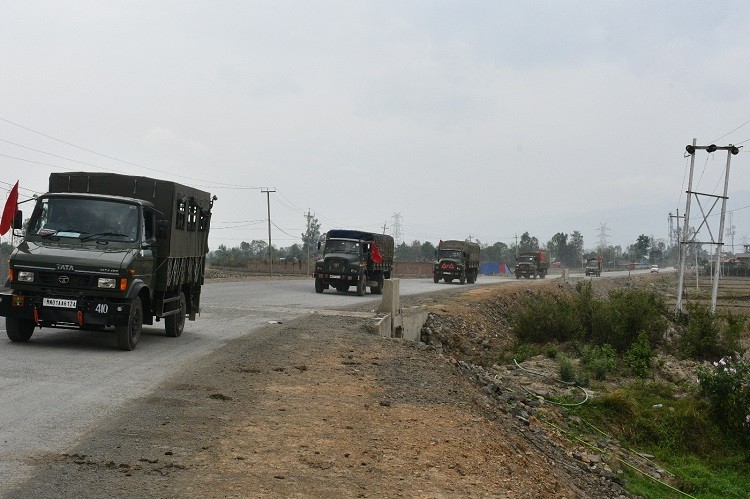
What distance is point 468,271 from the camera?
6234 cm

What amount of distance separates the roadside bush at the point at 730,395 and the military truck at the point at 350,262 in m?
20.3

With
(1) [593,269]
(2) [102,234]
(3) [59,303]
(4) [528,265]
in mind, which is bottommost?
(3) [59,303]

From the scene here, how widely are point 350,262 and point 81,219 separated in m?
24.5

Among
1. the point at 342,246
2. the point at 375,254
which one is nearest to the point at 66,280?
the point at 342,246

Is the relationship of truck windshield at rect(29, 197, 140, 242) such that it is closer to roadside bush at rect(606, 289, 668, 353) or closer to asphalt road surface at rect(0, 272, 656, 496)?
asphalt road surface at rect(0, 272, 656, 496)

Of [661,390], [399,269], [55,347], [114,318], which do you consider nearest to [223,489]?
[114,318]

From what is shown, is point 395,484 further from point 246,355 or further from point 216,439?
point 246,355

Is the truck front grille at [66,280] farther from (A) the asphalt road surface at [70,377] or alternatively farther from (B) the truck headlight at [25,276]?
(A) the asphalt road surface at [70,377]

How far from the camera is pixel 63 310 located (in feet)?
41.8

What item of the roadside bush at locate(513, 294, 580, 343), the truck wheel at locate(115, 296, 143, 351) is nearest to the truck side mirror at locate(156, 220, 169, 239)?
the truck wheel at locate(115, 296, 143, 351)

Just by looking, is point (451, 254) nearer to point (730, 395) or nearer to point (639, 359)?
point (639, 359)

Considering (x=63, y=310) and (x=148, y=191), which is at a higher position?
(x=148, y=191)

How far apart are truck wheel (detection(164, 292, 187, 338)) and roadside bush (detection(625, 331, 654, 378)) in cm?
1404

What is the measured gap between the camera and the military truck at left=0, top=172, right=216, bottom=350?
12.8m
